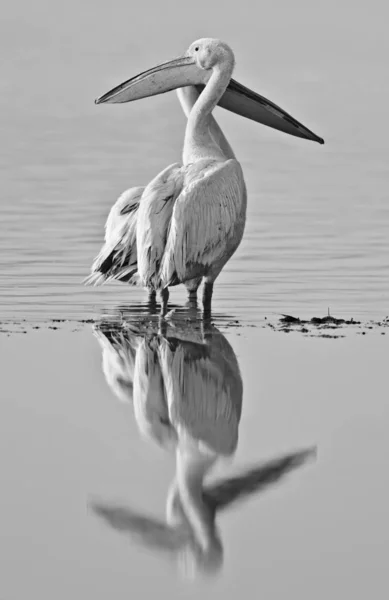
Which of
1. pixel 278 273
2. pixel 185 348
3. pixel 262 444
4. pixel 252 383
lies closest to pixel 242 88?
pixel 278 273

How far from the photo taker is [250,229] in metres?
13.6

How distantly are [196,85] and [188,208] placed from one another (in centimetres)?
208

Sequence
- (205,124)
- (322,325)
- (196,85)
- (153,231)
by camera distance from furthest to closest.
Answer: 1. (196,85)
2. (205,124)
3. (153,231)
4. (322,325)

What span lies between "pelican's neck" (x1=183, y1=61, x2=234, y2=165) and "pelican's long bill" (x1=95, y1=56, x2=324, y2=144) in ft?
1.16

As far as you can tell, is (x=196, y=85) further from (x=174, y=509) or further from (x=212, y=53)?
(x=174, y=509)

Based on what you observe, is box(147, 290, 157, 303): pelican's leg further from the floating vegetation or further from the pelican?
the floating vegetation

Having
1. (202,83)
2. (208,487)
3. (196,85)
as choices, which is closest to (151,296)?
(202,83)

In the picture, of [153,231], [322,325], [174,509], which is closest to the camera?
[174,509]

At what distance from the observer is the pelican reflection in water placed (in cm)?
368

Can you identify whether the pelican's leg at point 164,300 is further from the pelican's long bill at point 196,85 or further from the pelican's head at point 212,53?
the pelican's long bill at point 196,85

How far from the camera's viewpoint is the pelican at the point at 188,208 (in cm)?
755

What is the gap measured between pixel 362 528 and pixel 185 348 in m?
2.90

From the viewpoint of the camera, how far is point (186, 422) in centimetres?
485

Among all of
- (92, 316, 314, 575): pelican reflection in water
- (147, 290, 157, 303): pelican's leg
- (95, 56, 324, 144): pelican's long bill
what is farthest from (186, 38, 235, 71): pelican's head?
(92, 316, 314, 575): pelican reflection in water
